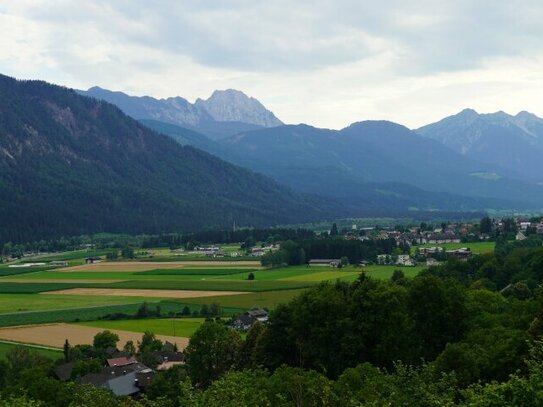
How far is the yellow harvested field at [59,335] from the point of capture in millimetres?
61406

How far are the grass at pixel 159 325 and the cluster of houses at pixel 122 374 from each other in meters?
10.5

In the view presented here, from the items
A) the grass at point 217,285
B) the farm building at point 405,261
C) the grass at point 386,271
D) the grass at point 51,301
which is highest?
the farm building at point 405,261

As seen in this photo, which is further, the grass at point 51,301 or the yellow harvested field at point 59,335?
the grass at point 51,301

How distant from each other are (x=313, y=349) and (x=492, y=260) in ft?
125

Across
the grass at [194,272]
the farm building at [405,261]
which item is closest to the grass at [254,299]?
the grass at [194,272]

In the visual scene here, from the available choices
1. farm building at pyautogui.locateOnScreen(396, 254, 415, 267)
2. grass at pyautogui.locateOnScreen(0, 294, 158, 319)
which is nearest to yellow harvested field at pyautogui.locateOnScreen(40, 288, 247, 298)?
grass at pyautogui.locateOnScreen(0, 294, 158, 319)

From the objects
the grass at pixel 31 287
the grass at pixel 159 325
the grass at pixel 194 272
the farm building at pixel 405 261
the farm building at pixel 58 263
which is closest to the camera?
the grass at pixel 159 325

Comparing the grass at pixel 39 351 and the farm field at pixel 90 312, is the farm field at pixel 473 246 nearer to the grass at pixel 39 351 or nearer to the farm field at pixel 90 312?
the farm field at pixel 90 312

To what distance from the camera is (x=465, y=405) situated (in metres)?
18.9

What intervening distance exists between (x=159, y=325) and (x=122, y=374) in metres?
20.3

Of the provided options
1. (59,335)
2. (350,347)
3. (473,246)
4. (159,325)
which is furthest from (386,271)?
(350,347)

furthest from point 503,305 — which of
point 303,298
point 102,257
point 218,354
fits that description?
point 102,257

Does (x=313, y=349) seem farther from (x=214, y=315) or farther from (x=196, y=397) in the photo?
(x=214, y=315)

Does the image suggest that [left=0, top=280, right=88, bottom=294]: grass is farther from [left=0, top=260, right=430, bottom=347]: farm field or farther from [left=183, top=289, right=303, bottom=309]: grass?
[left=183, top=289, right=303, bottom=309]: grass
